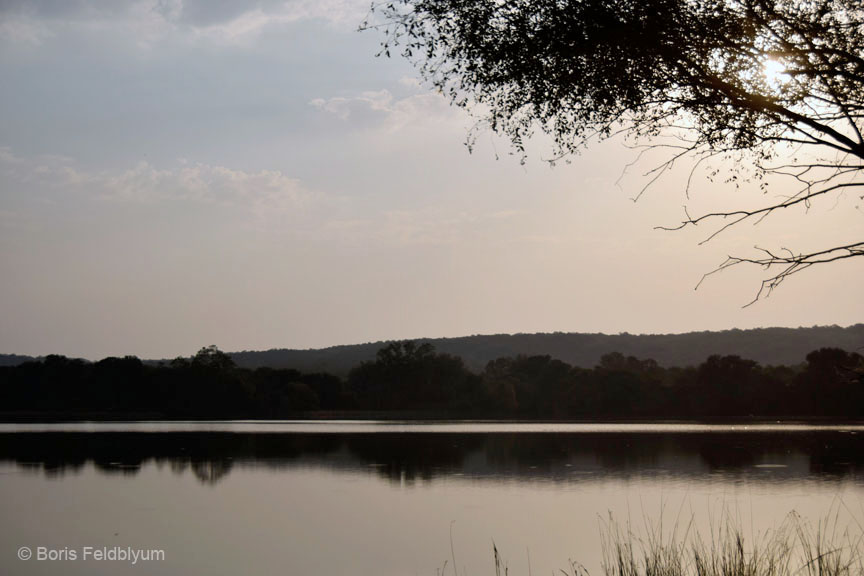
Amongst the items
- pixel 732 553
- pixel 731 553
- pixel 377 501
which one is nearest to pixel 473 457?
pixel 377 501

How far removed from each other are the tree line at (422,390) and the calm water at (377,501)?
51.3 m

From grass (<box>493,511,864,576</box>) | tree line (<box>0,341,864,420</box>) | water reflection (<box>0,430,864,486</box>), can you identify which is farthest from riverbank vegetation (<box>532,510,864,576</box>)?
tree line (<box>0,341,864,420</box>)

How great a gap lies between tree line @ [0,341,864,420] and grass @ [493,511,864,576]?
220 ft

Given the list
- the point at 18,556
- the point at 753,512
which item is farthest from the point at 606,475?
the point at 18,556

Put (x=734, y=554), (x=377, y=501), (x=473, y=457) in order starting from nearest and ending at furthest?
(x=734, y=554) < (x=377, y=501) < (x=473, y=457)

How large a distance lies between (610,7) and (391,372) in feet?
340

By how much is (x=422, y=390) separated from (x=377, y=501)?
289 ft

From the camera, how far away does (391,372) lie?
363ft

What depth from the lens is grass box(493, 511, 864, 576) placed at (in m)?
8.34

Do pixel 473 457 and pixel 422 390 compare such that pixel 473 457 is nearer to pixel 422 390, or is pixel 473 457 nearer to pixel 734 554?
pixel 734 554

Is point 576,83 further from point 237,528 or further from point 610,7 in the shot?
point 237,528

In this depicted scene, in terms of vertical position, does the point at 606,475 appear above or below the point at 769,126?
below

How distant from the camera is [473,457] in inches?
1372

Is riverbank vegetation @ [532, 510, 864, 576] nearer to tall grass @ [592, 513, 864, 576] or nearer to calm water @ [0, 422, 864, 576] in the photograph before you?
tall grass @ [592, 513, 864, 576]
